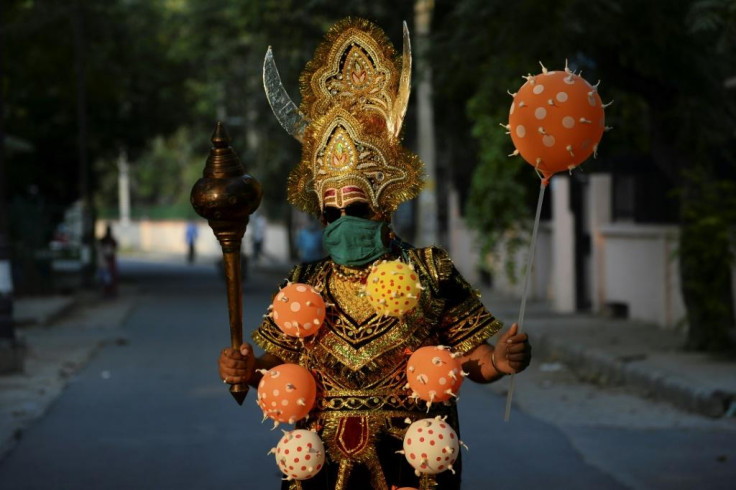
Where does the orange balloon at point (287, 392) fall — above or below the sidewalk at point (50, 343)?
above

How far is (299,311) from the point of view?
4.54 m

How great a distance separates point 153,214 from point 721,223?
6540cm

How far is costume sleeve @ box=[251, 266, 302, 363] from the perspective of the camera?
4.85 metres

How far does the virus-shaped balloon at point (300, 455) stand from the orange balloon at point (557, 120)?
1.25m

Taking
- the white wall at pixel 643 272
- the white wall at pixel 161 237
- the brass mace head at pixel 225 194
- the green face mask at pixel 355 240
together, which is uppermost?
the brass mace head at pixel 225 194

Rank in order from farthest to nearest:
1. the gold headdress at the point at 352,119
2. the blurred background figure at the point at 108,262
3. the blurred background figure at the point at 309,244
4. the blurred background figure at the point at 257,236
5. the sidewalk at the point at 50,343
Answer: the blurred background figure at the point at 257,236
the blurred background figure at the point at 108,262
the blurred background figure at the point at 309,244
the sidewalk at the point at 50,343
the gold headdress at the point at 352,119

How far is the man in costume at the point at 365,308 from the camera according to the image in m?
4.66

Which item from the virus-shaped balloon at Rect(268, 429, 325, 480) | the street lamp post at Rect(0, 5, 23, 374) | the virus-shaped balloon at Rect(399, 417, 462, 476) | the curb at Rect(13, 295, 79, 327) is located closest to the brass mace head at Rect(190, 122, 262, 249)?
the virus-shaped balloon at Rect(268, 429, 325, 480)

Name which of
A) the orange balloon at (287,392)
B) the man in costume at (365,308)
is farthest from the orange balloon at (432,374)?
the orange balloon at (287,392)

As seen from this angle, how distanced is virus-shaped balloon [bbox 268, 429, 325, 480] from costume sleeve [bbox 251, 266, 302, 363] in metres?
0.36

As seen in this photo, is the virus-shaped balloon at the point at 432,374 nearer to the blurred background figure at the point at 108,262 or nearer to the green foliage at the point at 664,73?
the green foliage at the point at 664,73

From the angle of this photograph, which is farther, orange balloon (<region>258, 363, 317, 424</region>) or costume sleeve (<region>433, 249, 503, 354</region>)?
costume sleeve (<region>433, 249, 503, 354</region>)

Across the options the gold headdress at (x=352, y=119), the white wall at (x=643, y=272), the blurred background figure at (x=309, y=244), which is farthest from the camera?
the blurred background figure at (x=309, y=244)

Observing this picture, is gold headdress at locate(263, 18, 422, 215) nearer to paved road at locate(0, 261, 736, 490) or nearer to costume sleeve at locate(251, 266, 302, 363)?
costume sleeve at locate(251, 266, 302, 363)
